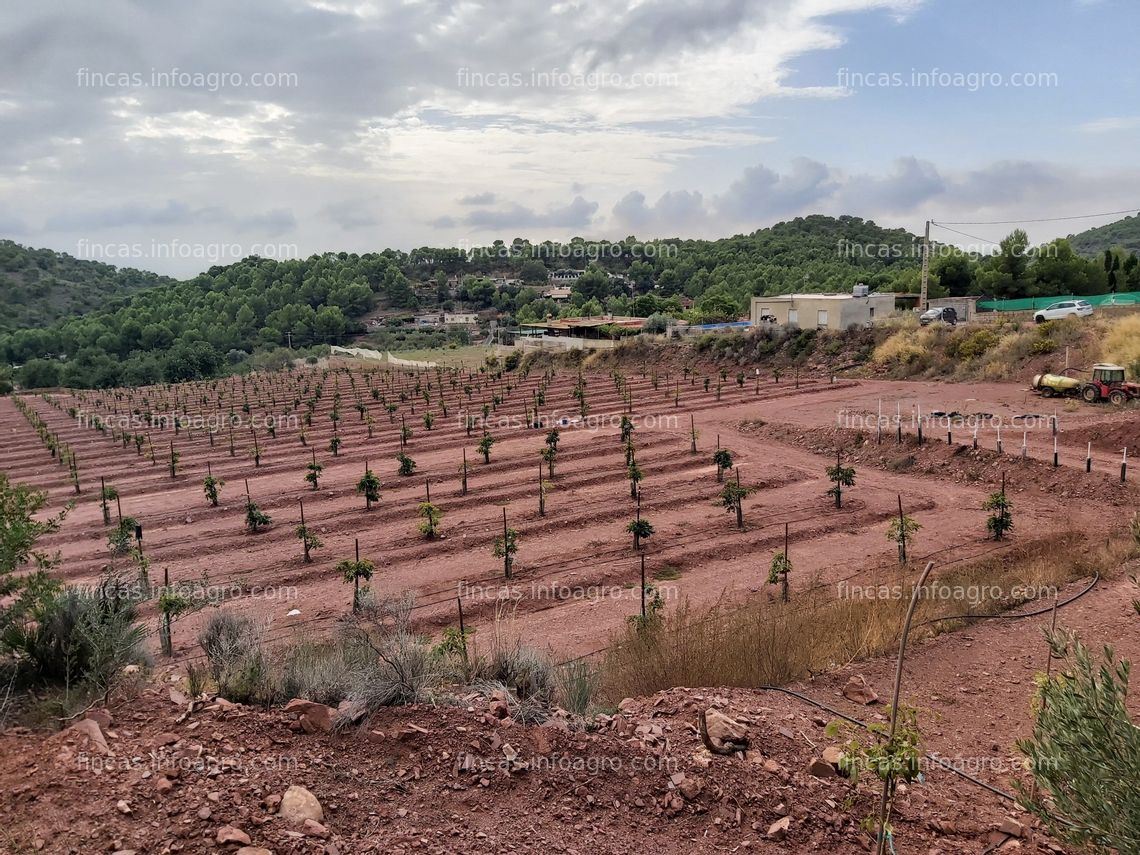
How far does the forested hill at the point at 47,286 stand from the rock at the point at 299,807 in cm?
12552

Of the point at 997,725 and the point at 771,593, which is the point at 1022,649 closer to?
the point at 997,725

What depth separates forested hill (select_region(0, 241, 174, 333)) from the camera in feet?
367

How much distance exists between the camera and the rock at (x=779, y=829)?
424 centimetres

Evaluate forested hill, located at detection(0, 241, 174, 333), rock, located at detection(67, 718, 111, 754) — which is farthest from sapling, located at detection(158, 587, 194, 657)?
forested hill, located at detection(0, 241, 174, 333)

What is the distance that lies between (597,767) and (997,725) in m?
3.51

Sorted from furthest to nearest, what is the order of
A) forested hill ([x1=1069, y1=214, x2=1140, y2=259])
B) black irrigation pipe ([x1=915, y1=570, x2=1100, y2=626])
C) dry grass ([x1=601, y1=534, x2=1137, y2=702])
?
forested hill ([x1=1069, y1=214, x2=1140, y2=259]), black irrigation pipe ([x1=915, y1=570, x2=1100, y2=626]), dry grass ([x1=601, y1=534, x2=1137, y2=702])

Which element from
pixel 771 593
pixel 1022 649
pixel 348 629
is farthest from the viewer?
pixel 771 593

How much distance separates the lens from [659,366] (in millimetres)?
45125

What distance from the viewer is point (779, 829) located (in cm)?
426

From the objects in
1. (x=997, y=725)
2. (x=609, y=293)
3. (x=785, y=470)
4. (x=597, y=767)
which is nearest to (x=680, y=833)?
(x=597, y=767)

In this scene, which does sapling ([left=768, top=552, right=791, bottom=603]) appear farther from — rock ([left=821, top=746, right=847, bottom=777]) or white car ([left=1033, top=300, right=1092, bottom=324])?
white car ([left=1033, top=300, right=1092, bottom=324])

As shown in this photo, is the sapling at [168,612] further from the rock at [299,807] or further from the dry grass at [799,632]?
the rock at [299,807]

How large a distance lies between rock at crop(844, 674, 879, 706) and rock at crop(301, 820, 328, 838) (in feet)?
14.3

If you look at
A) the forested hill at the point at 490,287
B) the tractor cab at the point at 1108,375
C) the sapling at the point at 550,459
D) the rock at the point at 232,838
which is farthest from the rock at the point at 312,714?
the forested hill at the point at 490,287
